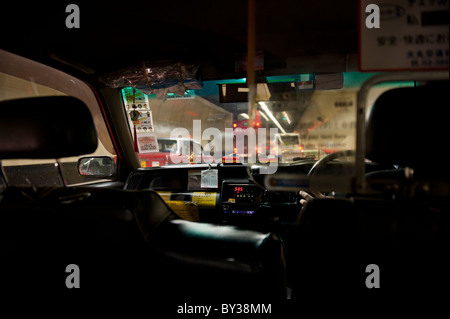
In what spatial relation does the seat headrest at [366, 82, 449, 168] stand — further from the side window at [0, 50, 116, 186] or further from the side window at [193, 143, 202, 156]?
the side window at [193, 143, 202, 156]

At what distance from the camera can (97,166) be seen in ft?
10.9

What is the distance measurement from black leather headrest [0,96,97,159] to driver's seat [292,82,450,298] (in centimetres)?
133

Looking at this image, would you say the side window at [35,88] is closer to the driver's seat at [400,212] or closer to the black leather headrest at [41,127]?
the black leather headrest at [41,127]

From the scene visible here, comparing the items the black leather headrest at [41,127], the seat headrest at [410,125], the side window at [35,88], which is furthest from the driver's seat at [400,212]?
the side window at [35,88]

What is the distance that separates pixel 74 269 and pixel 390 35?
1686 mm

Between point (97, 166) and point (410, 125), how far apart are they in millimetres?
3397

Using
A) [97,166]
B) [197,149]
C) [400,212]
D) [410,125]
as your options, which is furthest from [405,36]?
[97,166]

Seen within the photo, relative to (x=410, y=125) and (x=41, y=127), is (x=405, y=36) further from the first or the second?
(x=41, y=127)

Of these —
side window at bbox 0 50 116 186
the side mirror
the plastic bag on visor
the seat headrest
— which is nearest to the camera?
the seat headrest

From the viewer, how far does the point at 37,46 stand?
2488mm

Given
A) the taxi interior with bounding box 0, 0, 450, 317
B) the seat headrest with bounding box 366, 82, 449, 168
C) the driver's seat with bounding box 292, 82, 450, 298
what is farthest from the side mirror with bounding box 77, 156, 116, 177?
the seat headrest with bounding box 366, 82, 449, 168

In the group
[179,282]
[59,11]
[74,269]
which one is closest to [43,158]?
[74,269]

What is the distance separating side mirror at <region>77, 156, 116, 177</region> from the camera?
328 centimetres

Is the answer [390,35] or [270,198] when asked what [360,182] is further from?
[270,198]
